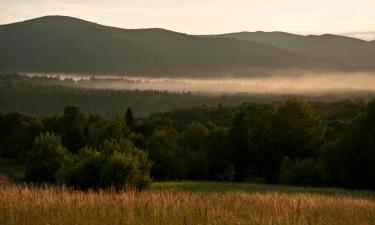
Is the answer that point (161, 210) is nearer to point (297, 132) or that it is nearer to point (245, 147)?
point (297, 132)

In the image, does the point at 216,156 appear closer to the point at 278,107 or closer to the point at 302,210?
the point at 278,107

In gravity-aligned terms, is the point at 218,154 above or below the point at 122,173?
below

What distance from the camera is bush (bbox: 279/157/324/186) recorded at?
69688 mm

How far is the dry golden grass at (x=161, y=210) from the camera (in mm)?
11125

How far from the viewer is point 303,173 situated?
2776 inches

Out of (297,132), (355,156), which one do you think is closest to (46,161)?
(297,132)

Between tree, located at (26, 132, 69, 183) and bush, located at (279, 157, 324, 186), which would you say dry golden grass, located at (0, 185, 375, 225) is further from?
tree, located at (26, 132, 69, 183)

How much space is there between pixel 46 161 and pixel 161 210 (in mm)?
64389

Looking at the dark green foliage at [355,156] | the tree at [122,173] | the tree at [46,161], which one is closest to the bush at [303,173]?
Result: the dark green foliage at [355,156]

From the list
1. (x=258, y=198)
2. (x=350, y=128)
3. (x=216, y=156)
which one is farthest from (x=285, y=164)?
(x=258, y=198)

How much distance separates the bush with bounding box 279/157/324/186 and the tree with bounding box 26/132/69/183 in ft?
100

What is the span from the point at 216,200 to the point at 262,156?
7122 cm

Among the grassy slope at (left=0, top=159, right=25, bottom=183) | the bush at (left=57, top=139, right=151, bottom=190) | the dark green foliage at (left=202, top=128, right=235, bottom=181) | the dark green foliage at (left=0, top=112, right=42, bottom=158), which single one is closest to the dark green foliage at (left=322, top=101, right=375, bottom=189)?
the dark green foliage at (left=202, top=128, right=235, bottom=181)

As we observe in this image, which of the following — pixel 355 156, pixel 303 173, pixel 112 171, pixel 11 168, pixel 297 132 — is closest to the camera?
pixel 112 171
